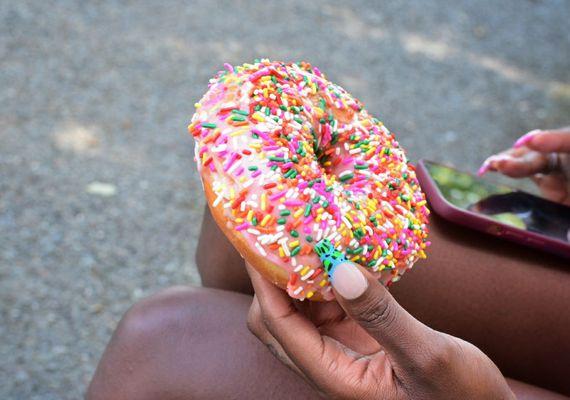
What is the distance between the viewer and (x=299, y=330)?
1104 millimetres

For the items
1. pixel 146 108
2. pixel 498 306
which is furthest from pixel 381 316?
pixel 146 108

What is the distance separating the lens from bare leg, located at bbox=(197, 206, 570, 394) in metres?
1.41

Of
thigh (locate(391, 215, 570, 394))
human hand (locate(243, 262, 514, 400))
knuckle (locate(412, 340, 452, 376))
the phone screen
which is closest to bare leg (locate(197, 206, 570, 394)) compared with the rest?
thigh (locate(391, 215, 570, 394))

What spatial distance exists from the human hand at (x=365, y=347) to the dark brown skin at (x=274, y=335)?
4 cm

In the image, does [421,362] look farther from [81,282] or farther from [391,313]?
[81,282]

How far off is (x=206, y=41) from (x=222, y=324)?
2350 millimetres

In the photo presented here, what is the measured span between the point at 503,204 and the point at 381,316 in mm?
778

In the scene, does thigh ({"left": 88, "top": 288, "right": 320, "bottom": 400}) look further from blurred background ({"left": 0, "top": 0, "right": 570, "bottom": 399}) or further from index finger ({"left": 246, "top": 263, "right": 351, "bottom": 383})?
blurred background ({"left": 0, "top": 0, "right": 570, "bottom": 399})

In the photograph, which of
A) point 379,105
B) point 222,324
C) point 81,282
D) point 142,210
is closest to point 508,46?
point 379,105

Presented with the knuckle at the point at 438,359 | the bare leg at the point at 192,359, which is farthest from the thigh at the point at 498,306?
the knuckle at the point at 438,359

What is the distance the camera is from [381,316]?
0.94 metres

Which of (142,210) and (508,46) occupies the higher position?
(508,46)

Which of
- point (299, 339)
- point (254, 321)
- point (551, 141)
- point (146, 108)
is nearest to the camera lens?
point (299, 339)

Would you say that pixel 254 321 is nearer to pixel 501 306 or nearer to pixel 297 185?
pixel 297 185
